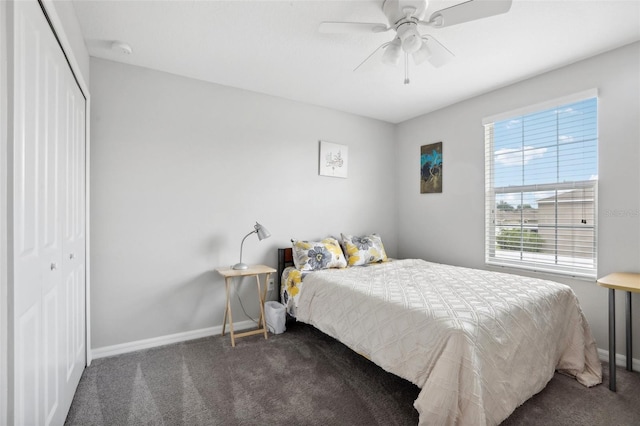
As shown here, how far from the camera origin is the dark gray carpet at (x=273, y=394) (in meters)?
1.82

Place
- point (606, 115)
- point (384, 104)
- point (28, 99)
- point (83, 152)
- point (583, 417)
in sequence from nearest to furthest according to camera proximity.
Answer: point (28, 99)
point (583, 417)
point (83, 152)
point (606, 115)
point (384, 104)

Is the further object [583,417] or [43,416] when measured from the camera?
[583,417]

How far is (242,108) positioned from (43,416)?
2.85 metres

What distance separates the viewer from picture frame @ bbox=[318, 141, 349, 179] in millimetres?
3859

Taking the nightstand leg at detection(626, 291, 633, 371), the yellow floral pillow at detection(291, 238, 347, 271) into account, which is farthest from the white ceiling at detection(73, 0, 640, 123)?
the nightstand leg at detection(626, 291, 633, 371)

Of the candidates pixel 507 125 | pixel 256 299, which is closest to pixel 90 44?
pixel 256 299

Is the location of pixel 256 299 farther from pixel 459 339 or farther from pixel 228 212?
pixel 459 339

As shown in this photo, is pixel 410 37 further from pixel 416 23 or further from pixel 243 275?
pixel 243 275

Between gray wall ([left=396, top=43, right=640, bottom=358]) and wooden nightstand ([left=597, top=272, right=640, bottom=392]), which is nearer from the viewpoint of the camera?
wooden nightstand ([left=597, top=272, right=640, bottom=392])

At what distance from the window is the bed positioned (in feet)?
2.30

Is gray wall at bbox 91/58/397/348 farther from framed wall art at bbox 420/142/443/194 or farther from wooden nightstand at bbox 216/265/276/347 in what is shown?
framed wall art at bbox 420/142/443/194

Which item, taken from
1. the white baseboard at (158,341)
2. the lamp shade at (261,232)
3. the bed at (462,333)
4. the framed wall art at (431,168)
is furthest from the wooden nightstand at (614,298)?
the white baseboard at (158,341)

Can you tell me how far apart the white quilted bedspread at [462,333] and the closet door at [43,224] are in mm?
1709

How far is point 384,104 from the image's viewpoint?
149 inches
